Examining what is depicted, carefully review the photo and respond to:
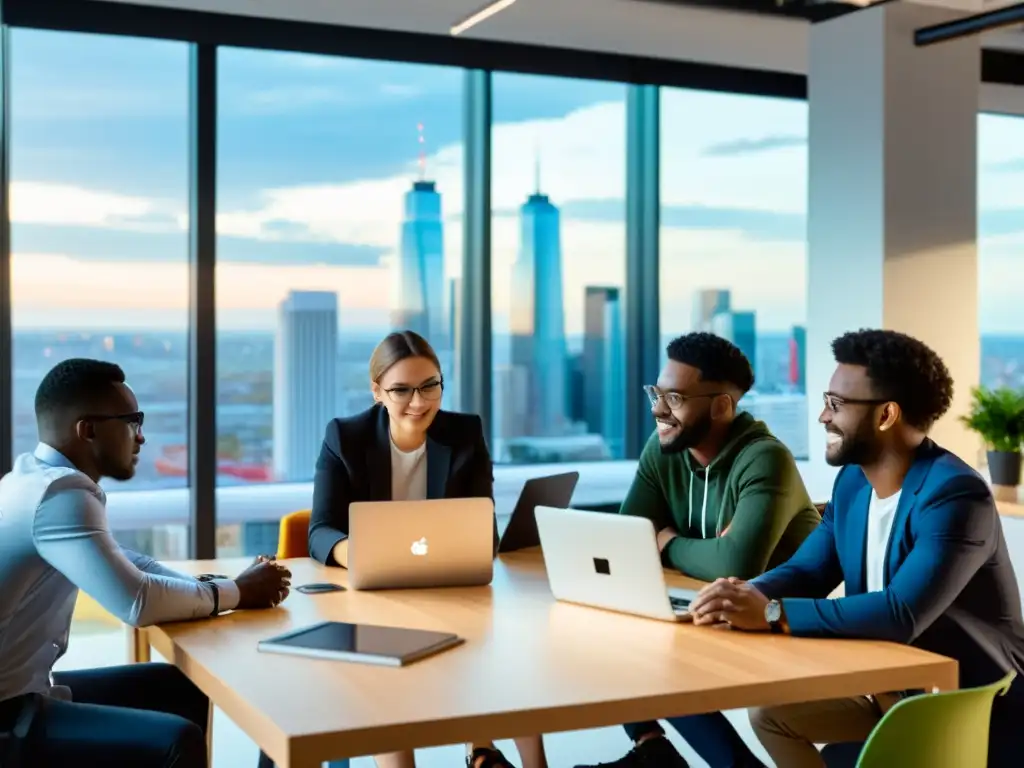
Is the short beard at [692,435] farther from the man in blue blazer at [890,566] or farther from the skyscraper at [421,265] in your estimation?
the skyscraper at [421,265]

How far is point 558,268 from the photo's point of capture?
641 cm

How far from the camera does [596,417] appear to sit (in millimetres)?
6559

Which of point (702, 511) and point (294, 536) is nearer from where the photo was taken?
point (702, 511)

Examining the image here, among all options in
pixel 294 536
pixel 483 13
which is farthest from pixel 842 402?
pixel 483 13

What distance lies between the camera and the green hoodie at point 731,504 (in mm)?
3105

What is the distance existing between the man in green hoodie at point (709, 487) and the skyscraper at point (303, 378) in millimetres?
2656

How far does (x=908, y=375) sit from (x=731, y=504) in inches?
27.4

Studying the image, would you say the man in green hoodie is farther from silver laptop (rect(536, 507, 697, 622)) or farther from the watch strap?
the watch strap

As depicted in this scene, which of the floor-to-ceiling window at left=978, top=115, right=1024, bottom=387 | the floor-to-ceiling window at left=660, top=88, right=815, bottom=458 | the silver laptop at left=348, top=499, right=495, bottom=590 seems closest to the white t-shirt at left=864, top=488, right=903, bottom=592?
the silver laptop at left=348, top=499, right=495, bottom=590

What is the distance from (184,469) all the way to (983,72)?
4.80m

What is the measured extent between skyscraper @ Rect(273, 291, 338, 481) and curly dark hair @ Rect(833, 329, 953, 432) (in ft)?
11.4

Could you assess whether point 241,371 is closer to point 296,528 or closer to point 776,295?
point 296,528

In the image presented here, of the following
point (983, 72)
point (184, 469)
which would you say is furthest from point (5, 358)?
point (983, 72)

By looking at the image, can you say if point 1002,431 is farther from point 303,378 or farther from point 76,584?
point 76,584
